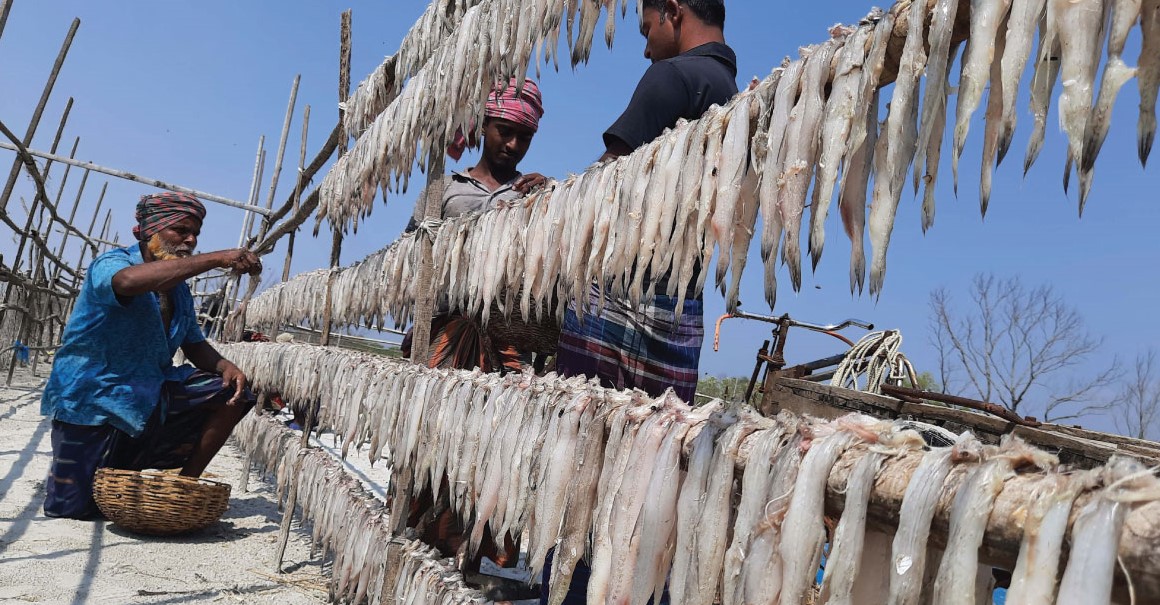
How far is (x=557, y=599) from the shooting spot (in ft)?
4.80

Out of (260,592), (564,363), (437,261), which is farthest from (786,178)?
(260,592)

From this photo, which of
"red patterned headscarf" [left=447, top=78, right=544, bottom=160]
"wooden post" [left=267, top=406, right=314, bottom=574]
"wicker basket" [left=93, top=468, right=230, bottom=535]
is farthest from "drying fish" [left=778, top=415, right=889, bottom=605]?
"wicker basket" [left=93, top=468, right=230, bottom=535]

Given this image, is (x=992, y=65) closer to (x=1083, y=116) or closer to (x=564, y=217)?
(x=1083, y=116)

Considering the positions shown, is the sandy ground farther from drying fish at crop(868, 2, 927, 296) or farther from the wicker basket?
drying fish at crop(868, 2, 927, 296)

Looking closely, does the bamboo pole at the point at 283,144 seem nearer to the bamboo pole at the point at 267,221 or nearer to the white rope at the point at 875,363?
the bamboo pole at the point at 267,221

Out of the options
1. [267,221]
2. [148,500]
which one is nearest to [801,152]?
[148,500]

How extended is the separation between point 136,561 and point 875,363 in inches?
157

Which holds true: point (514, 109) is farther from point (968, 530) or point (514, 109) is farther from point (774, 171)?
point (968, 530)

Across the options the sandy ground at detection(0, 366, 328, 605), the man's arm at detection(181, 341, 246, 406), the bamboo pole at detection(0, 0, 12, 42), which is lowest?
the sandy ground at detection(0, 366, 328, 605)

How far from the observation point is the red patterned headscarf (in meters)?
3.43

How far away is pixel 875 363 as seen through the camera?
156 inches

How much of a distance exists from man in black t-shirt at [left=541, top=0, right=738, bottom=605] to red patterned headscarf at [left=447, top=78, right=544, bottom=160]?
3.78 ft

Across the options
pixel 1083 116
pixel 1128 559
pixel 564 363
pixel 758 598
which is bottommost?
pixel 758 598

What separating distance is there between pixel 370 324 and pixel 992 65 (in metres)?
2.90
